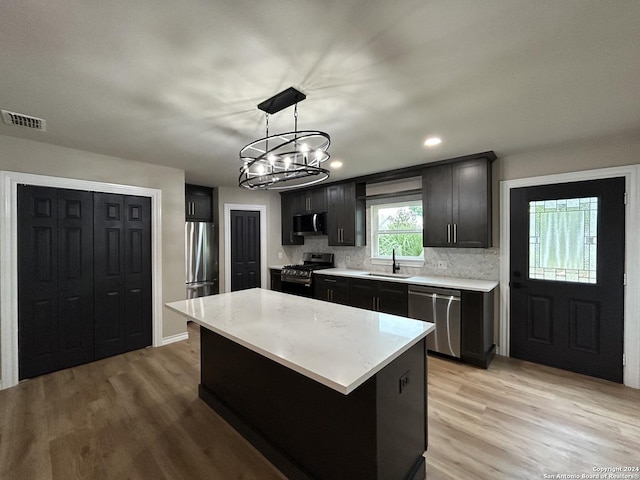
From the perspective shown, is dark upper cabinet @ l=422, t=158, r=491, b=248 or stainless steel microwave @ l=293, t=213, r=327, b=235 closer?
dark upper cabinet @ l=422, t=158, r=491, b=248

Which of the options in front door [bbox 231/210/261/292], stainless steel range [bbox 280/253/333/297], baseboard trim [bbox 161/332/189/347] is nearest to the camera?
baseboard trim [bbox 161/332/189/347]

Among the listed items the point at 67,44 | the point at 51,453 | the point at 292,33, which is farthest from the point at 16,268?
the point at 292,33

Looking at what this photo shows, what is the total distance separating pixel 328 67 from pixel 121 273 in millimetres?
3480

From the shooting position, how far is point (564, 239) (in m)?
3.01

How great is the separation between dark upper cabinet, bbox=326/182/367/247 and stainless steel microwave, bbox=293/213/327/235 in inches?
8.4

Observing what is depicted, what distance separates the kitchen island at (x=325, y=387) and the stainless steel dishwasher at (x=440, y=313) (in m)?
1.57

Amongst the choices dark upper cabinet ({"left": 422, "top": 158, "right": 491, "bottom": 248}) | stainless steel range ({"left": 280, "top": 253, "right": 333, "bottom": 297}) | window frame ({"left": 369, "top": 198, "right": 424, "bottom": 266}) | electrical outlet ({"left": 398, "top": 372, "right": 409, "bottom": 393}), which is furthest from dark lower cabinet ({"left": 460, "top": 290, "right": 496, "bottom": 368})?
stainless steel range ({"left": 280, "top": 253, "right": 333, "bottom": 297})

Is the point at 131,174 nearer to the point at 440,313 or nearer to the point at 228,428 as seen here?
the point at 228,428

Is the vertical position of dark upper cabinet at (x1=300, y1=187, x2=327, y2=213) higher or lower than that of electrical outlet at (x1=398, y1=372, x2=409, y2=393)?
higher

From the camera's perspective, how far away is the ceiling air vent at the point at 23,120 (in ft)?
7.26

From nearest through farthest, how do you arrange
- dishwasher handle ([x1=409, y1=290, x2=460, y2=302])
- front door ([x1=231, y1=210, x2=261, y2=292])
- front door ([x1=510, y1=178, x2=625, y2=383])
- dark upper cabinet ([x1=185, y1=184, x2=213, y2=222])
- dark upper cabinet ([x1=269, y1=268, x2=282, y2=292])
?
front door ([x1=510, y1=178, x2=625, y2=383]) < dishwasher handle ([x1=409, y1=290, x2=460, y2=302]) < dark upper cabinet ([x1=185, y1=184, x2=213, y2=222]) < front door ([x1=231, y1=210, x2=261, y2=292]) < dark upper cabinet ([x1=269, y1=268, x2=282, y2=292])

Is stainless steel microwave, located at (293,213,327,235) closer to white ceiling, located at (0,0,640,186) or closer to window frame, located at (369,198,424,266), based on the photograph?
window frame, located at (369,198,424,266)

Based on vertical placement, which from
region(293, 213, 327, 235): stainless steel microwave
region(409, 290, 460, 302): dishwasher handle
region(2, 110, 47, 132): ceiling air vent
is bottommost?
region(409, 290, 460, 302): dishwasher handle

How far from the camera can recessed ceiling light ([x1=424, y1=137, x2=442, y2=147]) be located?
2.81 meters
